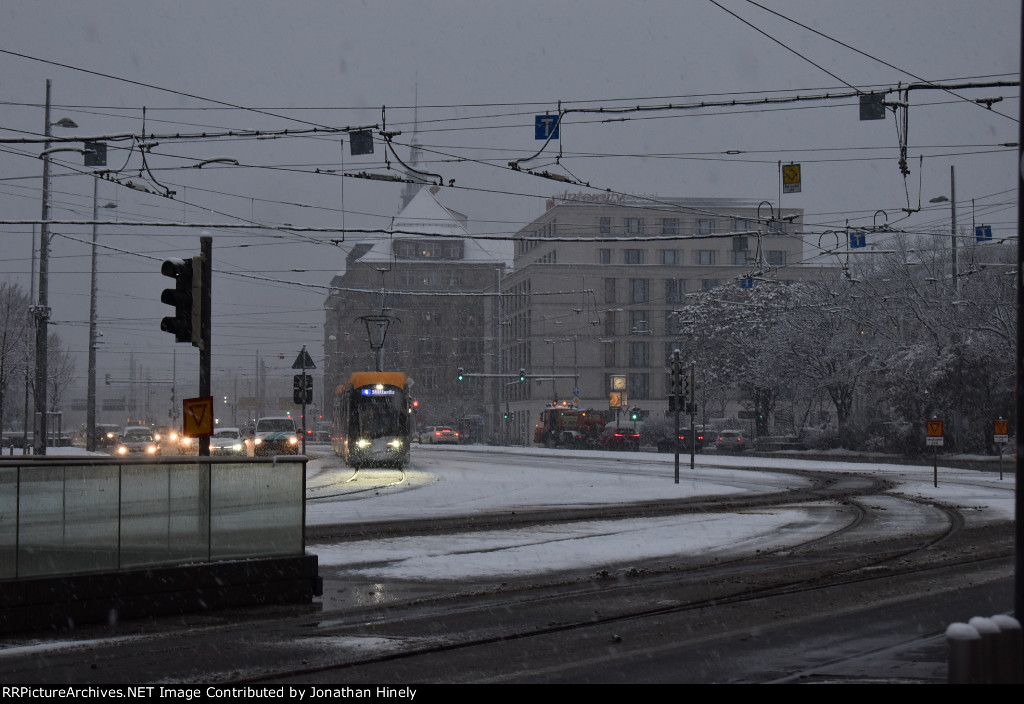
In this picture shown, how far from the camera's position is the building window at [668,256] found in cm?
10788

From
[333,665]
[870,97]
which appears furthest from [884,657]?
[870,97]

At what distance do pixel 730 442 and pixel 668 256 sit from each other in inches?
1468

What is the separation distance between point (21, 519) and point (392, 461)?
32.8 metres

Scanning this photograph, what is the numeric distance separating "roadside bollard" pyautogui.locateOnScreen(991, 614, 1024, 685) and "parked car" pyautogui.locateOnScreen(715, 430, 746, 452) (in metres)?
69.1

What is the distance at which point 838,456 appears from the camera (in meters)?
60.1

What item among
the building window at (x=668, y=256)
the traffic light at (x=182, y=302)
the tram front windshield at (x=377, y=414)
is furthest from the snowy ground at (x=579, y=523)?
the building window at (x=668, y=256)

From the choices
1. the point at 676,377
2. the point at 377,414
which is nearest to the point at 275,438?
the point at 377,414

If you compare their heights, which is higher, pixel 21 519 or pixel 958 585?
pixel 21 519

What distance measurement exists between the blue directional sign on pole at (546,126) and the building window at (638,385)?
86.7 m

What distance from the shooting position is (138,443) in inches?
2372

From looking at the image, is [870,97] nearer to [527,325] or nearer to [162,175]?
[162,175]

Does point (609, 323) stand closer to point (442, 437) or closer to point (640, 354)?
point (640, 354)

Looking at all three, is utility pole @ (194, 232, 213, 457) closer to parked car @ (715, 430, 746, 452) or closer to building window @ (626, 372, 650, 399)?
parked car @ (715, 430, 746, 452)
